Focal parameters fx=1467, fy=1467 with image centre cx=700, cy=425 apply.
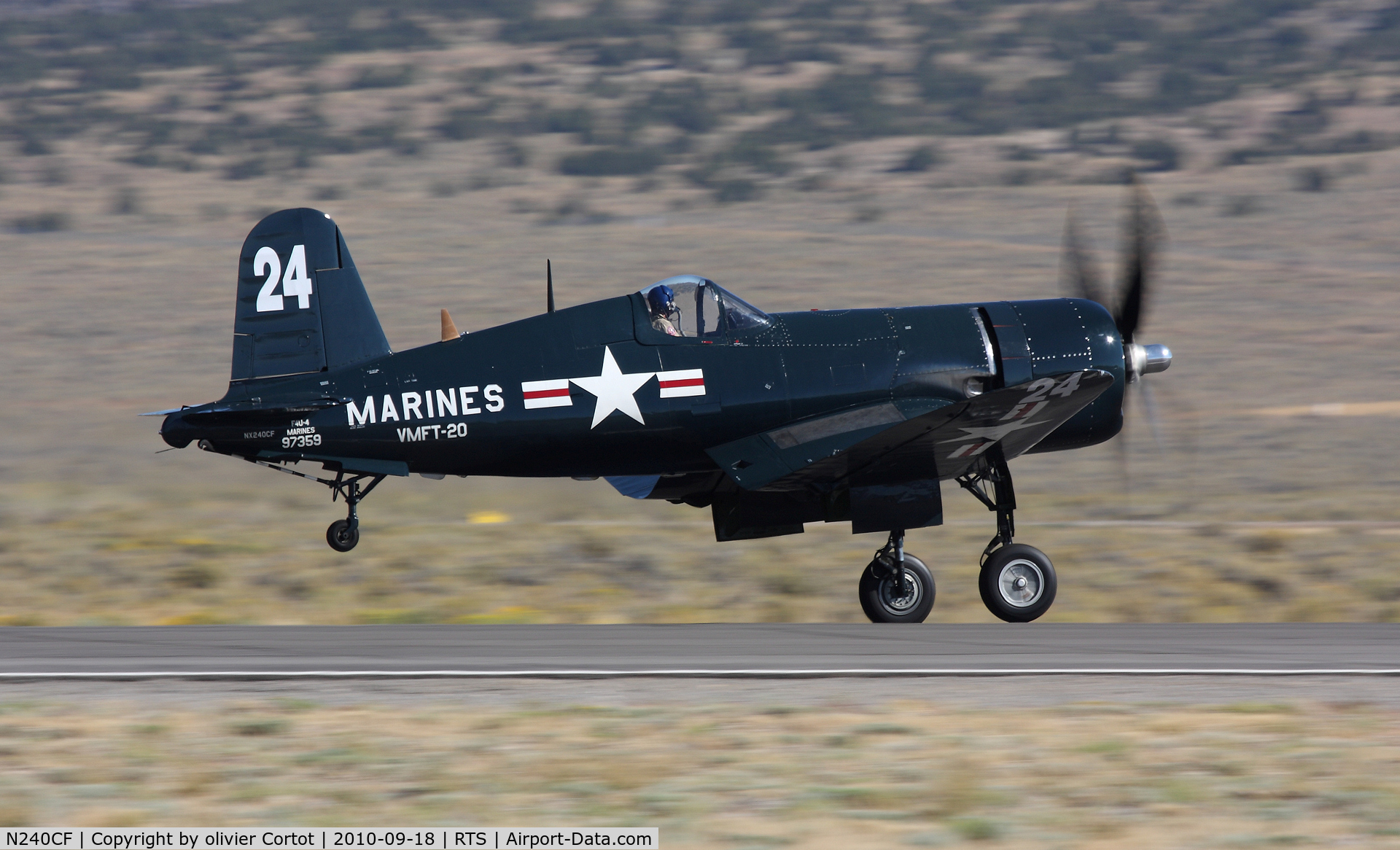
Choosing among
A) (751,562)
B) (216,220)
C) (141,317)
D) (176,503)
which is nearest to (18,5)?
(216,220)

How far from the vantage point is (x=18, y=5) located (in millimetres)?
69750

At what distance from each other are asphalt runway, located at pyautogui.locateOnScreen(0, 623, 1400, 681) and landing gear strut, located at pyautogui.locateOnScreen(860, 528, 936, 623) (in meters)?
0.95

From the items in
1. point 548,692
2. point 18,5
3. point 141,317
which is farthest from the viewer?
point 18,5

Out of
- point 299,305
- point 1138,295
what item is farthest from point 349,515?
point 1138,295

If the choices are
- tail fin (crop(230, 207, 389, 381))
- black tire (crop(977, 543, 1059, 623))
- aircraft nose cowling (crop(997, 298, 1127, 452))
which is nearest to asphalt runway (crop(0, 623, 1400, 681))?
black tire (crop(977, 543, 1059, 623))

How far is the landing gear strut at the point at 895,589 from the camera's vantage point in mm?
12953

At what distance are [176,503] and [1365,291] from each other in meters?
27.1

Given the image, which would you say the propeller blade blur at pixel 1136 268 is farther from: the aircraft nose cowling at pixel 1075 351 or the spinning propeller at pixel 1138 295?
the aircraft nose cowling at pixel 1075 351

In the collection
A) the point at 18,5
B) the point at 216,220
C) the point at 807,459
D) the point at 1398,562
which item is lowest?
the point at 1398,562

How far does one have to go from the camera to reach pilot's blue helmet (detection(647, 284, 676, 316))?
12484 millimetres

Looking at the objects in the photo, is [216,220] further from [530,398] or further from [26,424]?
[530,398]

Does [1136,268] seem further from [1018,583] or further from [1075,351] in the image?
[1018,583]
